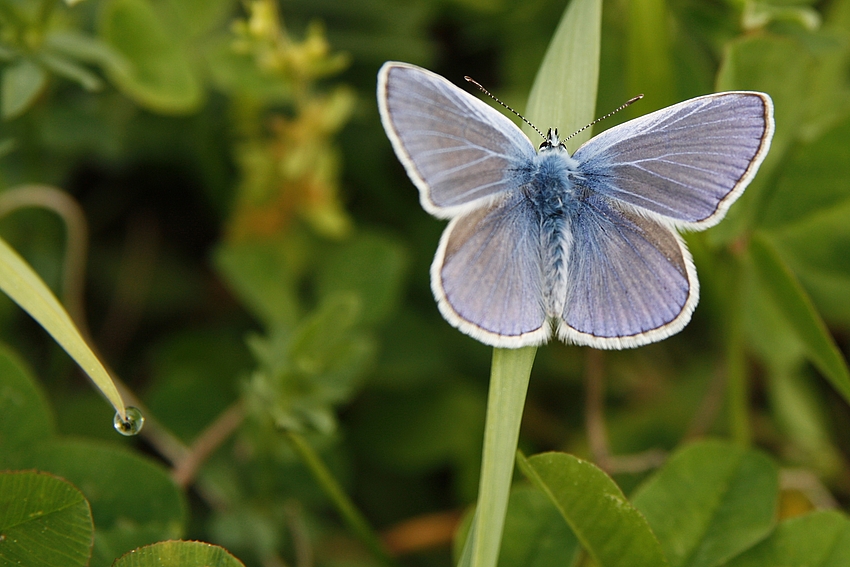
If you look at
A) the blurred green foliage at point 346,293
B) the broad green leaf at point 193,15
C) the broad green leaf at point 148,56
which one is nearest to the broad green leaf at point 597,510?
the blurred green foliage at point 346,293

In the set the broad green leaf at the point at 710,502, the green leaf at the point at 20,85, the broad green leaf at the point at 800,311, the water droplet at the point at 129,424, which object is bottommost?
the broad green leaf at the point at 710,502

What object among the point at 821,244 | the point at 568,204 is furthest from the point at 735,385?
the point at 568,204

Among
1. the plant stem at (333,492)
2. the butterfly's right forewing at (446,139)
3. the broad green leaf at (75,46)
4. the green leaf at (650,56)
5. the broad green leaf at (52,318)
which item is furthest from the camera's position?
the green leaf at (650,56)

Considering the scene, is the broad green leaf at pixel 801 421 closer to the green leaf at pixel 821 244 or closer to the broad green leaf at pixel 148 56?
the green leaf at pixel 821 244

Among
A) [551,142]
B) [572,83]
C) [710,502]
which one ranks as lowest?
[710,502]

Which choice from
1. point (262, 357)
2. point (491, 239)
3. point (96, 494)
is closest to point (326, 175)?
point (262, 357)

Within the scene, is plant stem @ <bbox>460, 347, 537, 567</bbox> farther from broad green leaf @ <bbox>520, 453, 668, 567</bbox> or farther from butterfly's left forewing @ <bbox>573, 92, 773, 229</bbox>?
butterfly's left forewing @ <bbox>573, 92, 773, 229</bbox>

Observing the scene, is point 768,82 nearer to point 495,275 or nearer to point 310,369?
point 495,275
